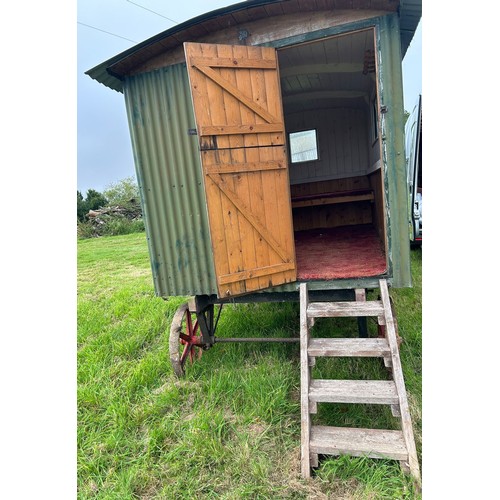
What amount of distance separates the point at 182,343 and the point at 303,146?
472cm

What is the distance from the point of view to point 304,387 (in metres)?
2.31

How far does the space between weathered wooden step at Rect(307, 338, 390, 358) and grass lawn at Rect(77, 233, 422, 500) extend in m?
0.58

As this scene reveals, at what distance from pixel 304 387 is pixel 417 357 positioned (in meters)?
1.67

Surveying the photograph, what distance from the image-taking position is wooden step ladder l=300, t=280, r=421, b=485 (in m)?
2.06

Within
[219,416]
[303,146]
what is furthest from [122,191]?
[219,416]

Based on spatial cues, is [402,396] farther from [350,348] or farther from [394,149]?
[394,149]

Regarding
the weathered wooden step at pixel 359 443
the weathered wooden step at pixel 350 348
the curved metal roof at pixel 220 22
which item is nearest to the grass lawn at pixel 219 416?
the weathered wooden step at pixel 359 443

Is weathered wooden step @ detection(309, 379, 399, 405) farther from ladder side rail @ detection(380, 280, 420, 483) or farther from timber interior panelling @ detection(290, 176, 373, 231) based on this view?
timber interior panelling @ detection(290, 176, 373, 231)

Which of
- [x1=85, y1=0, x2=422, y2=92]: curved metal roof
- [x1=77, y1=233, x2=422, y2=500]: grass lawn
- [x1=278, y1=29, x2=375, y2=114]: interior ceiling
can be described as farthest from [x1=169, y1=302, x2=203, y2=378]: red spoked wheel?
[x1=278, y1=29, x2=375, y2=114]: interior ceiling

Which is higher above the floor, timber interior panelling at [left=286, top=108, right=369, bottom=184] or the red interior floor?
timber interior panelling at [left=286, top=108, right=369, bottom=184]

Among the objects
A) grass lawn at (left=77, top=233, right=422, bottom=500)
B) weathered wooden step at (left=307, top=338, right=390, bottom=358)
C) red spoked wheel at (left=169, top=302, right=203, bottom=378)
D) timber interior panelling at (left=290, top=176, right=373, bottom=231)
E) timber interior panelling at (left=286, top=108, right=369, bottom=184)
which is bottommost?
grass lawn at (left=77, top=233, right=422, bottom=500)

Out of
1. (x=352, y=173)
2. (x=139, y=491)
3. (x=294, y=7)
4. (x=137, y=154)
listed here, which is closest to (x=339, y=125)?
(x=352, y=173)

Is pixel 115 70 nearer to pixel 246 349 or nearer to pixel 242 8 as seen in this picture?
pixel 242 8

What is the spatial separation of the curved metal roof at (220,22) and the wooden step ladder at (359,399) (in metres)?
2.32
